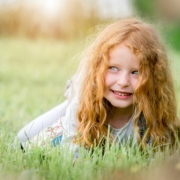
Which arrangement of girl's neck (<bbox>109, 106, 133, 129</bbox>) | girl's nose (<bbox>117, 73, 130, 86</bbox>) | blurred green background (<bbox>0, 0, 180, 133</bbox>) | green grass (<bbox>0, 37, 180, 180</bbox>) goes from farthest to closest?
blurred green background (<bbox>0, 0, 180, 133</bbox>)
girl's neck (<bbox>109, 106, 133, 129</bbox>)
girl's nose (<bbox>117, 73, 130, 86</bbox>)
green grass (<bbox>0, 37, 180, 180</bbox>)

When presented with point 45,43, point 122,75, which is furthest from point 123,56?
point 45,43

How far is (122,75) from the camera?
74.5 inches

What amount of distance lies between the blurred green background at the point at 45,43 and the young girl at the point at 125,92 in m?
0.15

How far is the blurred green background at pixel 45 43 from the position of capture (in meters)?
2.75

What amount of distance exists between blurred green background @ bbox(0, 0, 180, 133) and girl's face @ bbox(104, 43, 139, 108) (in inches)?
9.3

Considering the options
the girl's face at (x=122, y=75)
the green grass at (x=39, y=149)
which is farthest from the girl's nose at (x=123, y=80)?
the green grass at (x=39, y=149)

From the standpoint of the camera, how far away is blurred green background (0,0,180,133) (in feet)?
9.01

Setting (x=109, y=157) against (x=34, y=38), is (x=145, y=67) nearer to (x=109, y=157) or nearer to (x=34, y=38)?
(x=109, y=157)

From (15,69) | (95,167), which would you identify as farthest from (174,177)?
(15,69)

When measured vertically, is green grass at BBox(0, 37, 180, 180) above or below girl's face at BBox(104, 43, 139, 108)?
below

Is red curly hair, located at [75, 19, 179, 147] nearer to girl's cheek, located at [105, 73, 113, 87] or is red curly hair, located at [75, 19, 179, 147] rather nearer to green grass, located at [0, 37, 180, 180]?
girl's cheek, located at [105, 73, 113, 87]

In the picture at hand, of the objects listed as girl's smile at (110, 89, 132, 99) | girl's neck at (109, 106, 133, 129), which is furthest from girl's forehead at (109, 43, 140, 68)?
girl's neck at (109, 106, 133, 129)

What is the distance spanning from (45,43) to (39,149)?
24.9 ft

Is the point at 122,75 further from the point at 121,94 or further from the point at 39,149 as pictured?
the point at 39,149
